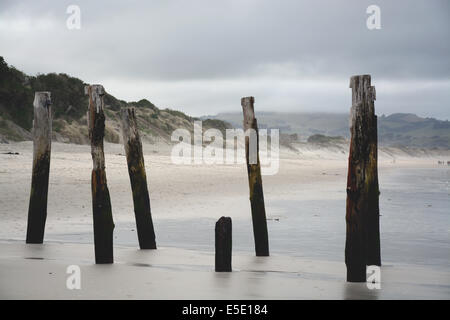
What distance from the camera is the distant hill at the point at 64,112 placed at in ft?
130

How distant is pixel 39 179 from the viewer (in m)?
10.4

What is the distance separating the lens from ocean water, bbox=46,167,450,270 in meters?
10.5

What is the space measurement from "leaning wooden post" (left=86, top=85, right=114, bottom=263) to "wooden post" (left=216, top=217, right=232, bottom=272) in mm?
1623

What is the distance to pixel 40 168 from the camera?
10.4 meters

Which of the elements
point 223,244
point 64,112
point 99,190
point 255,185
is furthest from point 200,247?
point 64,112

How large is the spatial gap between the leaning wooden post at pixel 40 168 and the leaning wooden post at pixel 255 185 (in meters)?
3.46

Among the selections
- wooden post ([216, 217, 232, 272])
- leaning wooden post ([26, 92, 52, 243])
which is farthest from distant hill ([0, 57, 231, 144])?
wooden post ([216, 217, 232, 272])

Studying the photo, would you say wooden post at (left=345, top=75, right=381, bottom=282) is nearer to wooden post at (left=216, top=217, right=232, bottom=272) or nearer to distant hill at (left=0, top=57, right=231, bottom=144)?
wooden post at (left=216, top=217, right=232, bottom=272)

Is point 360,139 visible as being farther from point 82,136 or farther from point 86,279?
point 82,136

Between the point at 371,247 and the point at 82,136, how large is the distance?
35511mm

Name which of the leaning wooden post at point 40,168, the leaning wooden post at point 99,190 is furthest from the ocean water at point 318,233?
the leaning wooden post at point 99,190

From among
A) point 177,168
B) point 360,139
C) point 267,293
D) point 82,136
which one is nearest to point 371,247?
point 360,139

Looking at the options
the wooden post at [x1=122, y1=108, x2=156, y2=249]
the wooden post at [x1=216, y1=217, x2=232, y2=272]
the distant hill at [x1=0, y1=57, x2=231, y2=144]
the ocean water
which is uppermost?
the distant hill at [x1=0, y1=57, x2=231, y2=144]

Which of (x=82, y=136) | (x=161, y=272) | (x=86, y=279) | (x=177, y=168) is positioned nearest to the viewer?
(x=86, y=279)
